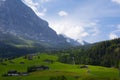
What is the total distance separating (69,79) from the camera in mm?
160875

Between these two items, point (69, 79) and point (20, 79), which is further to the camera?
point (20, 79)

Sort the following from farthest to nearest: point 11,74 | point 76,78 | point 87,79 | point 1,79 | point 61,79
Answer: point 11,74, point 1,79, point 76,78, point 87,79, point 61,79

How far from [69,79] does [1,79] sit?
40319 millimetres

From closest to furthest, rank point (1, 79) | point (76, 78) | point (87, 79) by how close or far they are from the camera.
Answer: point (87, 79) → point (76, 78) → point (1, 79)

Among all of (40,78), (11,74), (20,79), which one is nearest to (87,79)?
(40,78)

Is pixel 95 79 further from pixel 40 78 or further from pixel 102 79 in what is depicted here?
pixel 40 78

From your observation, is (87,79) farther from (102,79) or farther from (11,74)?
Answer: (11,74)

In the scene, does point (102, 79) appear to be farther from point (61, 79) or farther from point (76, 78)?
point (61, 79)

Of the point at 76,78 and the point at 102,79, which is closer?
the point at 102,79

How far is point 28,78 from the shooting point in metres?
171

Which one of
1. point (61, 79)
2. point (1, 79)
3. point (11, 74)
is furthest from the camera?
point (11, 74)

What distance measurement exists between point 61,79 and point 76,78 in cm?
3848

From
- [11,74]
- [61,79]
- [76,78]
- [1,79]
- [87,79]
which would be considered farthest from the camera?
[11,74]

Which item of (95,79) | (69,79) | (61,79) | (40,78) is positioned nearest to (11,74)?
(40,78)
